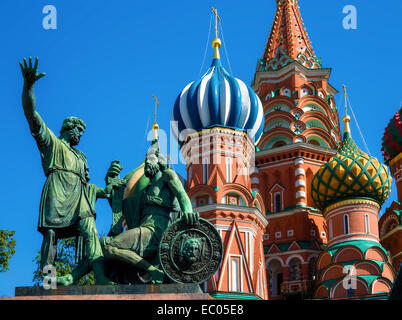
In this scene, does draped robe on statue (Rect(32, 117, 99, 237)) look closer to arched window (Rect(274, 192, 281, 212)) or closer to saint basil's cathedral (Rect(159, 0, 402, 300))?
saint basil's cathedral (Rect(159, 0, 402, 300))

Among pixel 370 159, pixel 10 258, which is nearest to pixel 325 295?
pixel 370 159

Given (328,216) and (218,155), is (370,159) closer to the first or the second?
(328,216)

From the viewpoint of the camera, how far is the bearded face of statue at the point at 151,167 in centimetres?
974

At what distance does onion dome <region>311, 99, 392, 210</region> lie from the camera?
29000 mm

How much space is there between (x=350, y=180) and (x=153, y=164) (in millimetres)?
20305

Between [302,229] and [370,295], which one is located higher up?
[302,229]

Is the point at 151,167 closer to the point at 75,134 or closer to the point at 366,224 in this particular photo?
the point at 75,134

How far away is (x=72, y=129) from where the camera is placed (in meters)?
9.69

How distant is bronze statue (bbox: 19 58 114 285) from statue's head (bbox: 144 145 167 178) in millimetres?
755

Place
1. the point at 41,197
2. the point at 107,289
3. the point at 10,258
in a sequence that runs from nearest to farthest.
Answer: the point at 107,289, the point at 41,197, the point at 10,258

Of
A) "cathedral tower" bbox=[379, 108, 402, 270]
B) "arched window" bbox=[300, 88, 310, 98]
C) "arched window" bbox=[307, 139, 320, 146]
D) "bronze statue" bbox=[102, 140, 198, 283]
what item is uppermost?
"arched window" bbox=[300, 88, 310, 98]

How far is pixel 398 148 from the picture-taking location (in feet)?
107

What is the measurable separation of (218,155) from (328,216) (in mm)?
4968

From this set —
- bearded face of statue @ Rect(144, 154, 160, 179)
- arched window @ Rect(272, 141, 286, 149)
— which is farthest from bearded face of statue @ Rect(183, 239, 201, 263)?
arched window @ Rect(272, 141, 286, 149)
